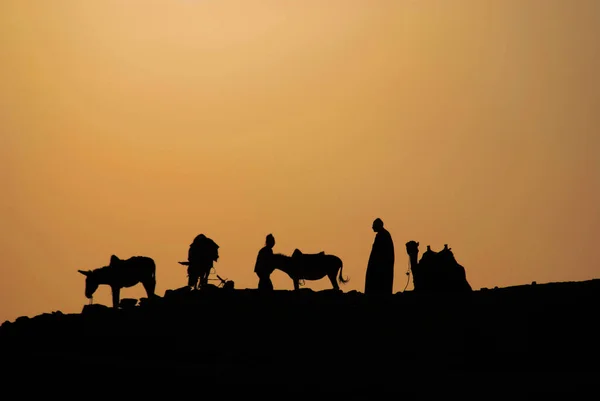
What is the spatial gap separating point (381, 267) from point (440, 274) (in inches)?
74.5

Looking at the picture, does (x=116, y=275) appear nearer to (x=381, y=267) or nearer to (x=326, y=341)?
(x=381, y=267)

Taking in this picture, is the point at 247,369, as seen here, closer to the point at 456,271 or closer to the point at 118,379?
the point at 118,379

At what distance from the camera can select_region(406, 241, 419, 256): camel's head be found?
21.2m

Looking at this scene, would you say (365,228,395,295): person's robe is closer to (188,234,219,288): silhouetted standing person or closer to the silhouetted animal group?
the silhouetted animal group

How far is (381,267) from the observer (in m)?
21.2

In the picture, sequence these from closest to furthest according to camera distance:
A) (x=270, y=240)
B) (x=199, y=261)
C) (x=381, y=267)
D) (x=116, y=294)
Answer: (x=381, y=267) → (x=270, y=240) → (x=199, y=261) → (x=116, y=294)

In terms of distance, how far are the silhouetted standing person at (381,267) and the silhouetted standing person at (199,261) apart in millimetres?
5077

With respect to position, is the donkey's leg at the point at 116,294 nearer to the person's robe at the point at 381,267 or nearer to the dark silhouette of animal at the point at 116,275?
the dark silhouette of animal at the point at 116,275

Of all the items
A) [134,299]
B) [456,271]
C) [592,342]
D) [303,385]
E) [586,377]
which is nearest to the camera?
[586,377]

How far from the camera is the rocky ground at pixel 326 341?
46.5 feet

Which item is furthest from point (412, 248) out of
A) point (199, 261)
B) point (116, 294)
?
point (116, 294)

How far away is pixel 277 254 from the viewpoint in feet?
79.2

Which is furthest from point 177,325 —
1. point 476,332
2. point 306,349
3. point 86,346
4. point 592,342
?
point 592,342

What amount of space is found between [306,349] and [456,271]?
5326mm
